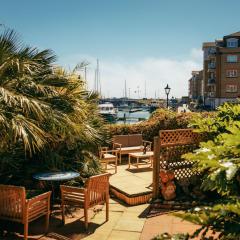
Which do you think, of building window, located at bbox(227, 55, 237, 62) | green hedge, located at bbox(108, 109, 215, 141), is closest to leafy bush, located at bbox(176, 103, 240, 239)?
green hedge, located at bbox(108, 109, 215, 141)

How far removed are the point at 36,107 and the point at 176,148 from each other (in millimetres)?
4101

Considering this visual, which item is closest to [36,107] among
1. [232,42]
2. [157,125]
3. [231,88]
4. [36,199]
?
[36,199]

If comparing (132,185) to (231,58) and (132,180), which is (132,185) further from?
(231,58)

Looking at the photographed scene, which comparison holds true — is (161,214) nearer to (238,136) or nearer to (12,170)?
(12,170)

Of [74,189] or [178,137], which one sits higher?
[178,137]

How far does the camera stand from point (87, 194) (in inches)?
258

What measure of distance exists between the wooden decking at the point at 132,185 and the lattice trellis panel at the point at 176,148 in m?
0.87

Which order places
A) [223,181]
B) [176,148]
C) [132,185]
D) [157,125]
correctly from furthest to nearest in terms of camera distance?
[157,125] → [132,185] → [176,148] → [223,181]

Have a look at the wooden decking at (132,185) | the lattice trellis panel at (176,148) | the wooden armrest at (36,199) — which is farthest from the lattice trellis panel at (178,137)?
the wooden armrest at (36,199)

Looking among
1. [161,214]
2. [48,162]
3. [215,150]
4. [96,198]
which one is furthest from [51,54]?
[215,150]

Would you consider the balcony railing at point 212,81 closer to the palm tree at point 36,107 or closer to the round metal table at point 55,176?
the palm tree at point 36,107

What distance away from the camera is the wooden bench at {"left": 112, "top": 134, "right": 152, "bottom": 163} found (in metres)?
12.8

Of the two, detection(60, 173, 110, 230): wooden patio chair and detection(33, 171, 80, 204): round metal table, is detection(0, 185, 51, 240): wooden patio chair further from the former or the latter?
detection(33, 171, 80, 204): round metal table

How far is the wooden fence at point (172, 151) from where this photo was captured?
8.34 meters
